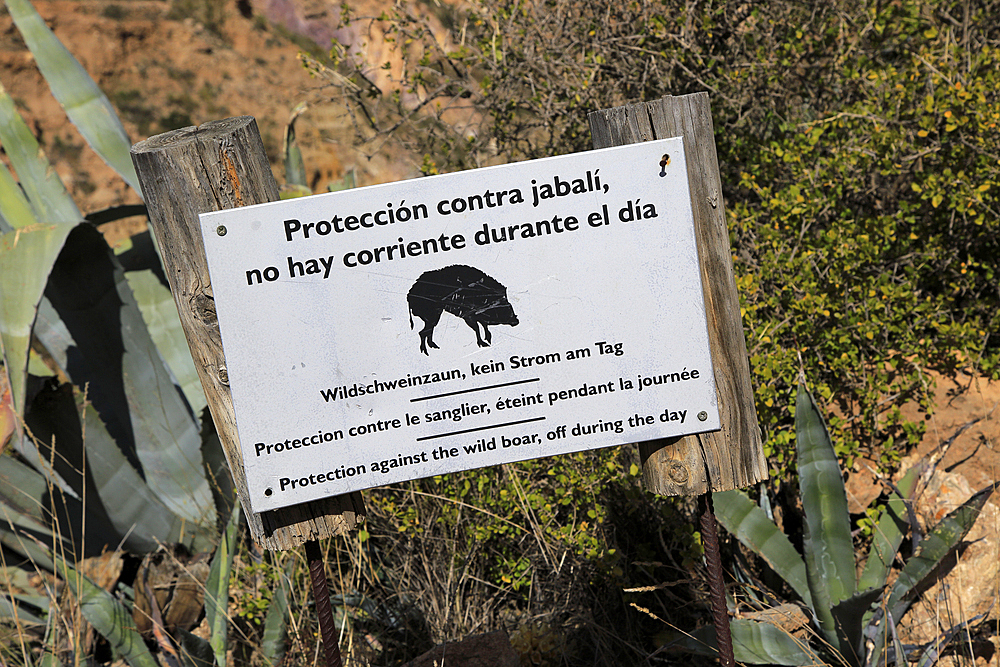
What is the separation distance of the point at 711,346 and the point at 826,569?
0.95 m

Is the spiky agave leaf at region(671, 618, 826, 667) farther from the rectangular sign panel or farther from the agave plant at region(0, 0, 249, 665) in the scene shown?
the agave plant at region(0, 0, 249, 665)

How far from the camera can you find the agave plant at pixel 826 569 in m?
1.91

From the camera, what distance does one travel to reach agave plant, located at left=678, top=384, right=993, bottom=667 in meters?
1.91

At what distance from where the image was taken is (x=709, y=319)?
4.88 feet

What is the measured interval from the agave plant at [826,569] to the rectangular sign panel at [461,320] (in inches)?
27.6

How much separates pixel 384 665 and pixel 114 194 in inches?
473

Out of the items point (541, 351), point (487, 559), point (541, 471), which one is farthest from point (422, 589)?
point (541, 351)

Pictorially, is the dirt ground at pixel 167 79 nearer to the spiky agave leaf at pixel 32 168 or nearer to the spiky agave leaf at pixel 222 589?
the spiky agave leaf at pixel 32 168

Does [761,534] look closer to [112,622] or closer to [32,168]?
[112,622]

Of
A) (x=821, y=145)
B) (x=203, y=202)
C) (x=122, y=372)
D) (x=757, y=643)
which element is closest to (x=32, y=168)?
(x=122, y=372)

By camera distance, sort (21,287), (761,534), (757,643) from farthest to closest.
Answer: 1. (21,287)
2. (761,534)
3. (757,643)

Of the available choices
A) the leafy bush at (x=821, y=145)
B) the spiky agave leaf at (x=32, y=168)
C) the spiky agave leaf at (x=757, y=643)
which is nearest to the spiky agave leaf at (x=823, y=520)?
the spiky agave leaf at (x=757, y=643)

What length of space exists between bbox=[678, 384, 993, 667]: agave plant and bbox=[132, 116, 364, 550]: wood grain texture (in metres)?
1.25

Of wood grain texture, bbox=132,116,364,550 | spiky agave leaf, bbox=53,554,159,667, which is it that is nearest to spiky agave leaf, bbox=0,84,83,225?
spiky agave leaf, bbox=53,554,159,667
